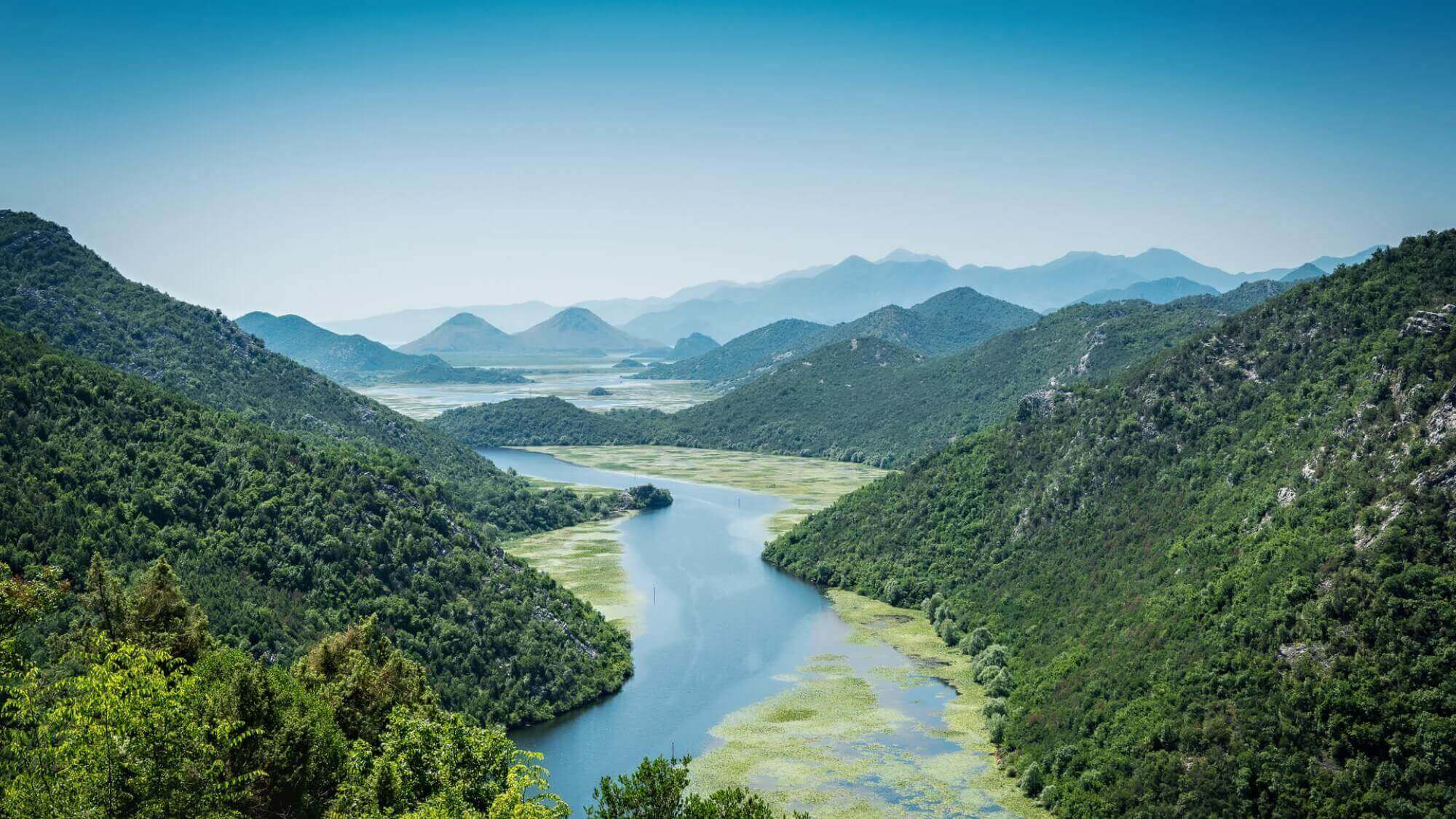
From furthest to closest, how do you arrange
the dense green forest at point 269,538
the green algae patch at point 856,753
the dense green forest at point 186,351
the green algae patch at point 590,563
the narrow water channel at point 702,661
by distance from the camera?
the dense green forest at point 186,351 → the green algae patch at point 590,563 → the narrow water channel at point 702,661 → the dense green forest at point 269,538 → the green algae patch at point 856,753

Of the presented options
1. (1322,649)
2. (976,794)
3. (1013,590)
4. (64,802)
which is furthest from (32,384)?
(1322,649)

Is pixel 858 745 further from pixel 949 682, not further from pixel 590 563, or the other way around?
pixel 590 563

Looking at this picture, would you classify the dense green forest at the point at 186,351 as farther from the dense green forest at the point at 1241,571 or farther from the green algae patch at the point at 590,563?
the dense green forest at the point at 1241,571

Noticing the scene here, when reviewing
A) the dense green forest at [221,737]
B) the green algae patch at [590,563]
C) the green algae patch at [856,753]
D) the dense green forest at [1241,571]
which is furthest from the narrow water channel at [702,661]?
the dense green forest at [221,737]

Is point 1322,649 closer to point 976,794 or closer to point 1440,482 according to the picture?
point 1440,482

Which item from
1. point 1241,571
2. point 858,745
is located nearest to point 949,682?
point 858,745

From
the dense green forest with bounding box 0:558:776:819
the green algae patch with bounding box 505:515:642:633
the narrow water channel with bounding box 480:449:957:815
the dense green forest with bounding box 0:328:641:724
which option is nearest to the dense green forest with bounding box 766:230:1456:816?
the narrow water channel with bounding box 480:449:957:815
